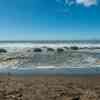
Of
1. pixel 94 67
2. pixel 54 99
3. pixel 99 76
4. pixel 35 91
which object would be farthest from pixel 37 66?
pixel 54 99

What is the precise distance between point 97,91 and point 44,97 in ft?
4.45

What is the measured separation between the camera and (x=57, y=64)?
1434 centimetres

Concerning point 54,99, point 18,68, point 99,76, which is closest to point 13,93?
point 54,99

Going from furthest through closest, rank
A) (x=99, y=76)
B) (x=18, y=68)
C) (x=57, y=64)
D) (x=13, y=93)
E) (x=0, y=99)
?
1. (x=57, y=64)
2. (x=18, y=68)
3. (x=99, y=76)
4. (x=13, y=93)
5. (x=0, y=99)

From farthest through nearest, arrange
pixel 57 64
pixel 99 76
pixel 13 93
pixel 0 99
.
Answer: pixel 57 64, pixel 99 76, pixel 13 93, pixel 0 99

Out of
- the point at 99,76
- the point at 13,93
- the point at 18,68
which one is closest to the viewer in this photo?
the point at 13,93

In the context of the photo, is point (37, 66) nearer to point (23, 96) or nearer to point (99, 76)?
point (99, 76)

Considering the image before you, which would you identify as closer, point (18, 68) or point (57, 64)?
point (18, 68)

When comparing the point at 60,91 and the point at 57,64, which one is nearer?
the point at 60,91

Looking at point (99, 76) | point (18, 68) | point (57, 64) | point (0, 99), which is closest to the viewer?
point (0, 99)

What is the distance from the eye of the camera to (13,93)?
697 cm

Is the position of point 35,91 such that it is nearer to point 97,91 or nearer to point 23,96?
point 23,96

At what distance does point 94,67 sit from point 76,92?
638 centimetres

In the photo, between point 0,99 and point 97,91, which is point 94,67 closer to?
point 97,91
